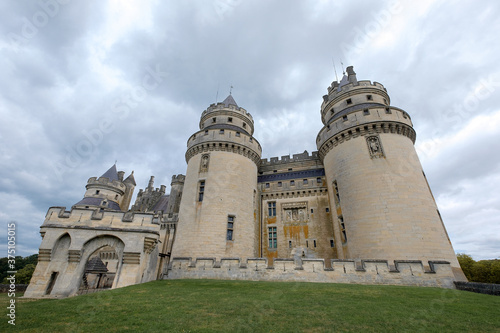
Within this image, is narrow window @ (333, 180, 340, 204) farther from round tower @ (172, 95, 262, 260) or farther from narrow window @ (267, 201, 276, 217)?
round tower @ (172, 95, 262, 260)

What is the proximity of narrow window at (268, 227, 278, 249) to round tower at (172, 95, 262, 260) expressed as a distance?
167cm

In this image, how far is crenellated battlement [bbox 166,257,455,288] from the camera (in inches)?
523

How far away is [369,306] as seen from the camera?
732 centimetres

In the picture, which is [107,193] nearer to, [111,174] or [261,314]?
[111,174]

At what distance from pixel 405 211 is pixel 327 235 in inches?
308

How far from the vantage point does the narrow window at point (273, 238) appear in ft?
78.7

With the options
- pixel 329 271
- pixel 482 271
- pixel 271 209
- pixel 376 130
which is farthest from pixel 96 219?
pixel 482 271

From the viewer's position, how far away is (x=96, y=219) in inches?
511

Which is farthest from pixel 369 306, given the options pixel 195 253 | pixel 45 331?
pixel 195 253

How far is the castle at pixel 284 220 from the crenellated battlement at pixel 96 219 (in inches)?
2.2

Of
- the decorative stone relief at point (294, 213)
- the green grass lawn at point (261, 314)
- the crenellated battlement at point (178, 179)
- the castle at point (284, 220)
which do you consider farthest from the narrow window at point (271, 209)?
the green grass lawn at point (261, 314)

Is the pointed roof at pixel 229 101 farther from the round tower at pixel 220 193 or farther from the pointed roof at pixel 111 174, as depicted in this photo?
the pointed roof at pixel 111 174

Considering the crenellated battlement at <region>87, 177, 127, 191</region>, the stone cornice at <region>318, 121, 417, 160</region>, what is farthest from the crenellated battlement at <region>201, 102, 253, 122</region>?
the crenellated battlement at <region>87, 177, 127, 191</region>

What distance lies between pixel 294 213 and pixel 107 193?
1196 inches
